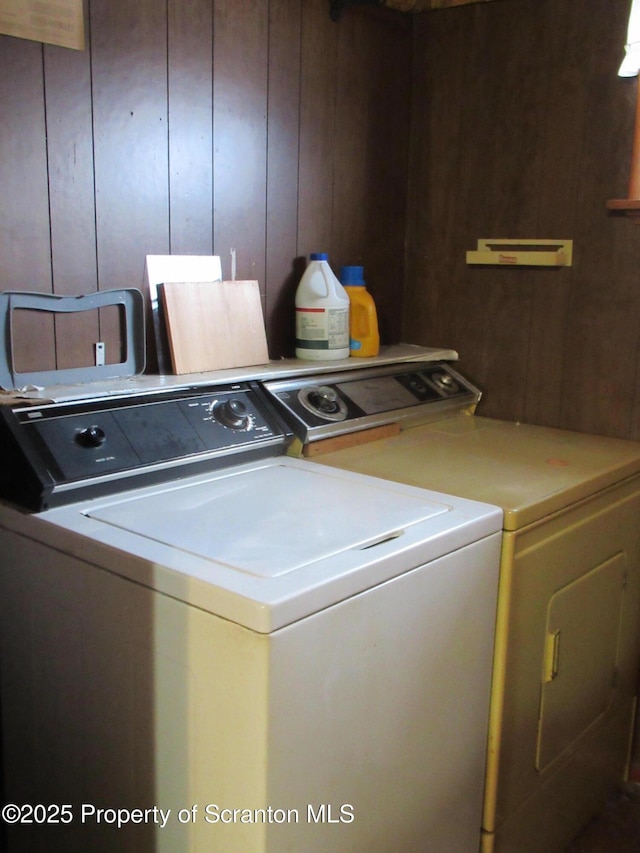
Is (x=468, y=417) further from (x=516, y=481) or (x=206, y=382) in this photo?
(x=206, y=382)

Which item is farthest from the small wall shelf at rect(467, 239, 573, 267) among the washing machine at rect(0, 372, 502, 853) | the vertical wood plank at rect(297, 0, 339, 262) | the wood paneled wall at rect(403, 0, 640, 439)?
the washing machine at rect(0, 372, 502, 853)

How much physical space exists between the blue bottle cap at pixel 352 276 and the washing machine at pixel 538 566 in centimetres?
31

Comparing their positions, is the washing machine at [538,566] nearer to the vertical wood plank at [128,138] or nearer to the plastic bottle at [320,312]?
the plastic bottle at [320,312]

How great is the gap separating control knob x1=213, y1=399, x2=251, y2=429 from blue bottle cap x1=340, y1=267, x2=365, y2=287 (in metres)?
0.75

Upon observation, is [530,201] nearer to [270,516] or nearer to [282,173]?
[282,173]

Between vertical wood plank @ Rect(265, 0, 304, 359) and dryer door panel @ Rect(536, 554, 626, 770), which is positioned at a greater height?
vertical wood plank @ Rect(265, 0, 304, 359)

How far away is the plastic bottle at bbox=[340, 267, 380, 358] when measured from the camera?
8.14 ft

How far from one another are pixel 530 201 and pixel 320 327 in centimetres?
78

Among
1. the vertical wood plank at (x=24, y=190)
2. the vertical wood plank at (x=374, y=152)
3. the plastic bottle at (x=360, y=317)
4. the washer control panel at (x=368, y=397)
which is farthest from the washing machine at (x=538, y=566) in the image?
the vertical wood plank at (x=24, y=190)

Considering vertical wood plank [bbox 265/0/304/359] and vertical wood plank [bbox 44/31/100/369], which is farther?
vertical wood plank [bbox 265/0/304/359]

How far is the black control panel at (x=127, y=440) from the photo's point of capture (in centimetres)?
153

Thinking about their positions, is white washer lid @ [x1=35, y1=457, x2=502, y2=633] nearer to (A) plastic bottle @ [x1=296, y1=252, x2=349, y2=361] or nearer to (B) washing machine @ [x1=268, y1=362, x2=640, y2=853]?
(B) washing machine @ [x1=268, y1=362, x2=640, y2=853]

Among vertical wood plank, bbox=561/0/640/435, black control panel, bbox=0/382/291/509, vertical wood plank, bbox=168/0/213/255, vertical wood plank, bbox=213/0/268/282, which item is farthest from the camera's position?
vertical wood plank, bbox=561/0/640/435

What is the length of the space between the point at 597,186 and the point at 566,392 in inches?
24.4
